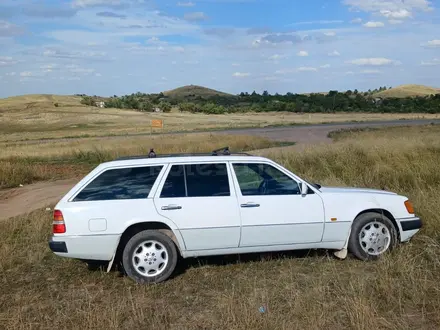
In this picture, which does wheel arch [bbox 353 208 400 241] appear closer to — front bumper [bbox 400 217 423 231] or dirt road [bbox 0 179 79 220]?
front bumper [bbox 400 217 423 231]

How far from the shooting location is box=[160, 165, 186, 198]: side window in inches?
250

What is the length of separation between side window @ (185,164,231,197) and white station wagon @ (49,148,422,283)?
0.01 metres

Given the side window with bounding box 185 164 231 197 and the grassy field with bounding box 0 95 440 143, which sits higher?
the side window with bounding box 185 164 231 197

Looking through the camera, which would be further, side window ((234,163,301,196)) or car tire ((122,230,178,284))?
side window ((234,163,301,196))

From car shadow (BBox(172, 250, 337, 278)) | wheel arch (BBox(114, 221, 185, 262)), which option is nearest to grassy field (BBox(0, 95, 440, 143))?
car shadow (BBox(172, 250, 337, 278))

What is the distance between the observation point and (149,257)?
20.2 ft

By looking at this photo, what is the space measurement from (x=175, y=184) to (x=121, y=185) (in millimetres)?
630

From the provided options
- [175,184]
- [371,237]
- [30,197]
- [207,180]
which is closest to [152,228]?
[175,184]

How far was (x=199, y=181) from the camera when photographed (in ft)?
21.3

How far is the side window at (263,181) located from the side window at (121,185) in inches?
40.1

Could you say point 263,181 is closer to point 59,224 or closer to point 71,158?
point 59,224

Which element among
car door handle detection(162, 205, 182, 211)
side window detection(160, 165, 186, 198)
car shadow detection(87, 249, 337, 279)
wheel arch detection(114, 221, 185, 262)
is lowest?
car shadow detection(87, 249, 337, 279)

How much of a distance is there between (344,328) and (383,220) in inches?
93.9

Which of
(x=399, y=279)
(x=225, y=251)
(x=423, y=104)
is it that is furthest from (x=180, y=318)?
(x=423, y=104)
